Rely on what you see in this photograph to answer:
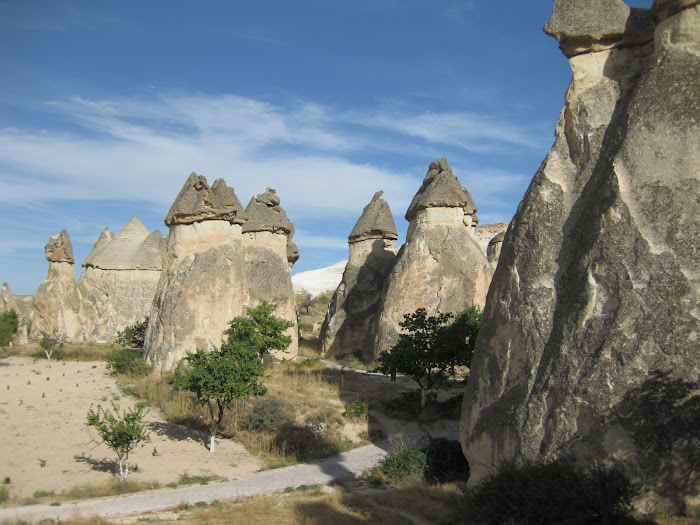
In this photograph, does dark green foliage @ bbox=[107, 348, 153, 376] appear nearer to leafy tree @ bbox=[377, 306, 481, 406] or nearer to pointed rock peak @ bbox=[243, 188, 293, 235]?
leafy tree @ bbox=[377, 306, 481, 406]

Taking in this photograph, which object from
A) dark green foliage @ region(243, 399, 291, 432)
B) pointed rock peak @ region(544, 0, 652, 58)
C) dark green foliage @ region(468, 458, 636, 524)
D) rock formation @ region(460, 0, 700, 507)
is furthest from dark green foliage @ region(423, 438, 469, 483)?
pointed rock peak @ region(544, 0, 652, 58)

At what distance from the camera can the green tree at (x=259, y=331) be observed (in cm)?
1339

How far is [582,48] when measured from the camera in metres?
6.63

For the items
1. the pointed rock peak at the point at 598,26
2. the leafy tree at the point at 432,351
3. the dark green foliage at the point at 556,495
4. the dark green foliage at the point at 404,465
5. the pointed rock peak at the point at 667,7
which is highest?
the pointed rock peak at the point at 598,26

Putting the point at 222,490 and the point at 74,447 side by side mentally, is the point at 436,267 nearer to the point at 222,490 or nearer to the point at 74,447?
the point at 222,490

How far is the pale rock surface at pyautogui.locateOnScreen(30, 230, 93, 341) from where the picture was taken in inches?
854

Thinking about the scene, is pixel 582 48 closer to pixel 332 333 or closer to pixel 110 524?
pixel 110 524

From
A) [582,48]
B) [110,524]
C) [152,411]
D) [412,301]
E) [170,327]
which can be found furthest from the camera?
[412,301]

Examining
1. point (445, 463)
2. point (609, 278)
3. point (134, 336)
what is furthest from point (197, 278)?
point (609, 278)

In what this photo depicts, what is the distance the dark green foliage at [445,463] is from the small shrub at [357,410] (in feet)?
9.40

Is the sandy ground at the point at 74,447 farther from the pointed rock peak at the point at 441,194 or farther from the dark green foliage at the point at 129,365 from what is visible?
the pointed rock peak at the point at 441,194

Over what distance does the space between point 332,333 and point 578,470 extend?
1492 cm

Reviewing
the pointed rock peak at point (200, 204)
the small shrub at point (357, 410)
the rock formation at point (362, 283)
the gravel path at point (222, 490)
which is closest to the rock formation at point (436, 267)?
the rock formation at point (362, 283)

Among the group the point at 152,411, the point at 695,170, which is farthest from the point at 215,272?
the point at 695,170
